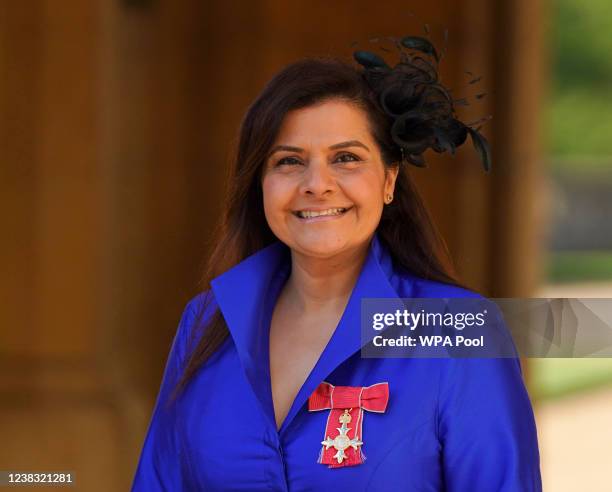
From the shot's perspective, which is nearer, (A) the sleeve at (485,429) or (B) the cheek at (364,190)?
(A) the sleeve at (485,429)

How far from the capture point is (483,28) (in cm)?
667

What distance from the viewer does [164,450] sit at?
229 centimetres

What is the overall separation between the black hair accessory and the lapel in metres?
0.21

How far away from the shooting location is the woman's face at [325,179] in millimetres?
2189

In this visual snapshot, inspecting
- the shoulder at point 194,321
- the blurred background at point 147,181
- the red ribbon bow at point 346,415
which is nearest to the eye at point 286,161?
the shoulder at point 194,321

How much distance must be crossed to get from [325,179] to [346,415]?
0.44 m

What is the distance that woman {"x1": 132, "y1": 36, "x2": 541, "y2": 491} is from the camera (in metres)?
1.99

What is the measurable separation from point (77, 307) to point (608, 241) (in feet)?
60.3

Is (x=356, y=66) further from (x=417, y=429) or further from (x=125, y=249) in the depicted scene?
(x=125, y=249)

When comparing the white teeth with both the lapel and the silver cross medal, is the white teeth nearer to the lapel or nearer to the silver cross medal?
the lapel

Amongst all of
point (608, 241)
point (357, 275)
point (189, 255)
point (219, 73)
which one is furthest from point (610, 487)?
point (608, 241)

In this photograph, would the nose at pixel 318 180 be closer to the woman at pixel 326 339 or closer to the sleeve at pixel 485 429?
the woman at pixel 326 339

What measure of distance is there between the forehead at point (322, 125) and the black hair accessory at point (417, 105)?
0.28 feet

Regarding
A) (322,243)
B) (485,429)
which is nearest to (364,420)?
(485,429)
